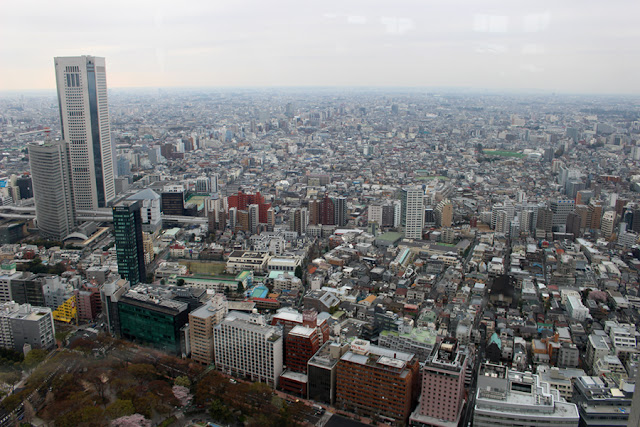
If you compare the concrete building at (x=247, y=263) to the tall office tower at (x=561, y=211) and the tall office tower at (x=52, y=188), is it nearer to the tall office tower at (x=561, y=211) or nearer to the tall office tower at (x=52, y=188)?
the tall office tower at (x=52, y=188)

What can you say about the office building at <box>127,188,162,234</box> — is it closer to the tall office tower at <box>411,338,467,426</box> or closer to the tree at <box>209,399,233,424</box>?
the tree at <box>209,399,233,424</box>

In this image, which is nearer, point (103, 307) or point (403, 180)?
point (103, 307)

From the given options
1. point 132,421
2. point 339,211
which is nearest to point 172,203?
point 339,211

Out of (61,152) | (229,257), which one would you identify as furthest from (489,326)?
(61,152)

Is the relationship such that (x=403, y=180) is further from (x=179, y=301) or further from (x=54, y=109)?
(x=179, y=301)

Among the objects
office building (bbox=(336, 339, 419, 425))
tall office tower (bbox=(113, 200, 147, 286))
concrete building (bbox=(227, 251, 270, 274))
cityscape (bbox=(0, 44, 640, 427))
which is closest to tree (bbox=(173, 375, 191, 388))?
cityscape (bbox=(0, 44, 640, 427))
